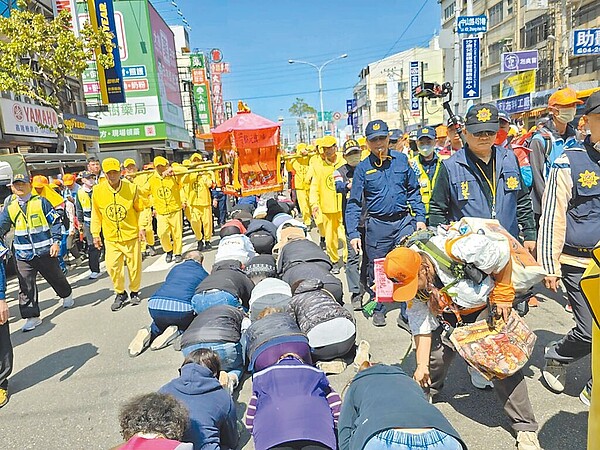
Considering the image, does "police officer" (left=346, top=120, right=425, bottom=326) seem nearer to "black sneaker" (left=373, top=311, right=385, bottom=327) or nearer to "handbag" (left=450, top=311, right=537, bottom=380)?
"black sneaker" (left=373, top=311, right=385, bottom=327)

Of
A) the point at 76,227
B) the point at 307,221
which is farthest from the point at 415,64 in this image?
the point at 76,227

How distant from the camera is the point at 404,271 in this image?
2.18 meters

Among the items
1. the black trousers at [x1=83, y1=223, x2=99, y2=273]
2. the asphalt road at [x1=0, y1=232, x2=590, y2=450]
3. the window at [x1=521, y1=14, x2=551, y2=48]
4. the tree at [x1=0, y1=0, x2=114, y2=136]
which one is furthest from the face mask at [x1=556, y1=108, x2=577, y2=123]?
the window at [x1=521, y1=14, x2=551, y2=48]

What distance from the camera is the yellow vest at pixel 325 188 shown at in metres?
5.86

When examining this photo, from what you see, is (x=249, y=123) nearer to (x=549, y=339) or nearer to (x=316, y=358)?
(x=316, y=358)

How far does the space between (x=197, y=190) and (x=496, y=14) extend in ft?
109

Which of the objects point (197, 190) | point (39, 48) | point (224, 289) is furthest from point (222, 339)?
point (39, 48)

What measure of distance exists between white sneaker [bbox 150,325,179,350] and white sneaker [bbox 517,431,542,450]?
3043 millimetres

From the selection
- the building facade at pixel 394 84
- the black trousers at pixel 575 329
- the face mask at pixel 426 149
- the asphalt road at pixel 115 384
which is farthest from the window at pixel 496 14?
the black trousers at pixel 575 329

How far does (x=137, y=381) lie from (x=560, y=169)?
140 inches

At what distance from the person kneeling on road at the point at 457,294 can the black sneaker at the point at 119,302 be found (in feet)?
13.6

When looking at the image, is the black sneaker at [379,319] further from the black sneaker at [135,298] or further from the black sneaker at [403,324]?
the black sneaker at [135,298]

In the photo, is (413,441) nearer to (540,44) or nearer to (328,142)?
(328,142)

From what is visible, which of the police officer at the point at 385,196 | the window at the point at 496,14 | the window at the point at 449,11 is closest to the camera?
the police officer at the point at 385,196
